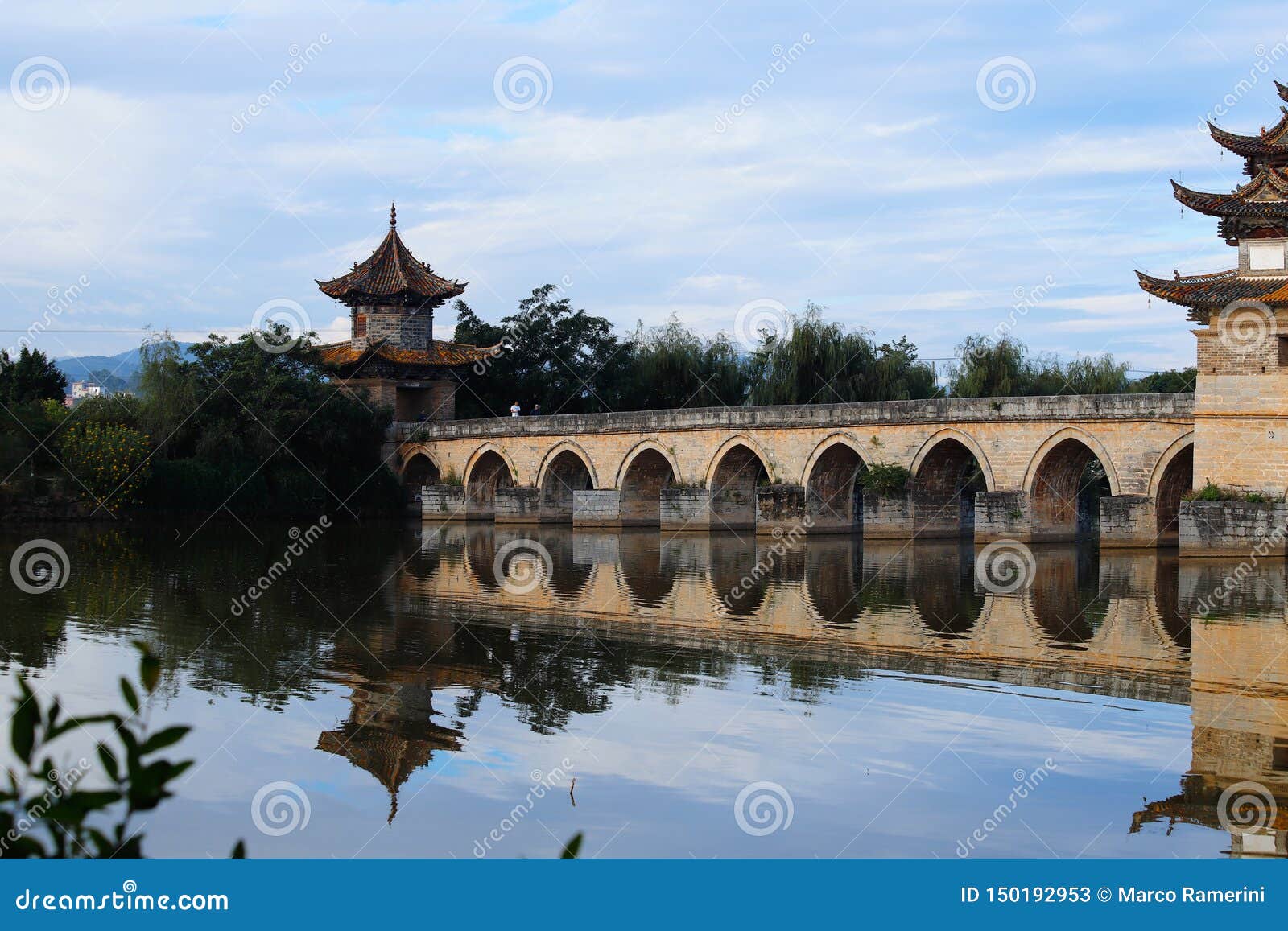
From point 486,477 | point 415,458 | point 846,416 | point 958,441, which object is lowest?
point 486,477

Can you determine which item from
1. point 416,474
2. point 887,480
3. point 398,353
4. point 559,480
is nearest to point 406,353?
point 398,353

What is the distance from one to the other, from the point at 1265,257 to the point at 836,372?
17360 millimetres

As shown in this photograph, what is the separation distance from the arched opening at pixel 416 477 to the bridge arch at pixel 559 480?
488 centimetres

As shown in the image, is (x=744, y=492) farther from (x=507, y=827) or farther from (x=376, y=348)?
(x=507, y=827)

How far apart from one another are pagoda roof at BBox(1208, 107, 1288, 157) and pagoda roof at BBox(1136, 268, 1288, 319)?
9.73 ft

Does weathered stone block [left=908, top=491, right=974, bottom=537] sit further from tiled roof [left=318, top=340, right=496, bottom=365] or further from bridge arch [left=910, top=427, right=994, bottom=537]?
tiled roof [left=318, top=340, right=496, bottom=365]

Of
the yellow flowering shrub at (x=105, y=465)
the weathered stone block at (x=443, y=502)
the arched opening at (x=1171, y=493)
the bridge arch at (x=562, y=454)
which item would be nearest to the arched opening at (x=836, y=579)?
the arched opening at (x=1171, y=493)

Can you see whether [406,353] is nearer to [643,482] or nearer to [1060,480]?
[643,482]

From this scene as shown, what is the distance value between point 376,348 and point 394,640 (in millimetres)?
28108

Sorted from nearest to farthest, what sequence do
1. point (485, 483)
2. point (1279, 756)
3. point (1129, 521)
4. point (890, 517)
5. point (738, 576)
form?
point (1279, 756) → point (738, 576) → point (1129, 521) → point (890, 517) → point (485, 483)

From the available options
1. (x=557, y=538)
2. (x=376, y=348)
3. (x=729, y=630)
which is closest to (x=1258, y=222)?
(x=729, y=630)

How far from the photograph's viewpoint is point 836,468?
32.8m

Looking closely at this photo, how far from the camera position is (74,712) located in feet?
35.9

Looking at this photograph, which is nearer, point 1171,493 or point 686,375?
point 1171,493
